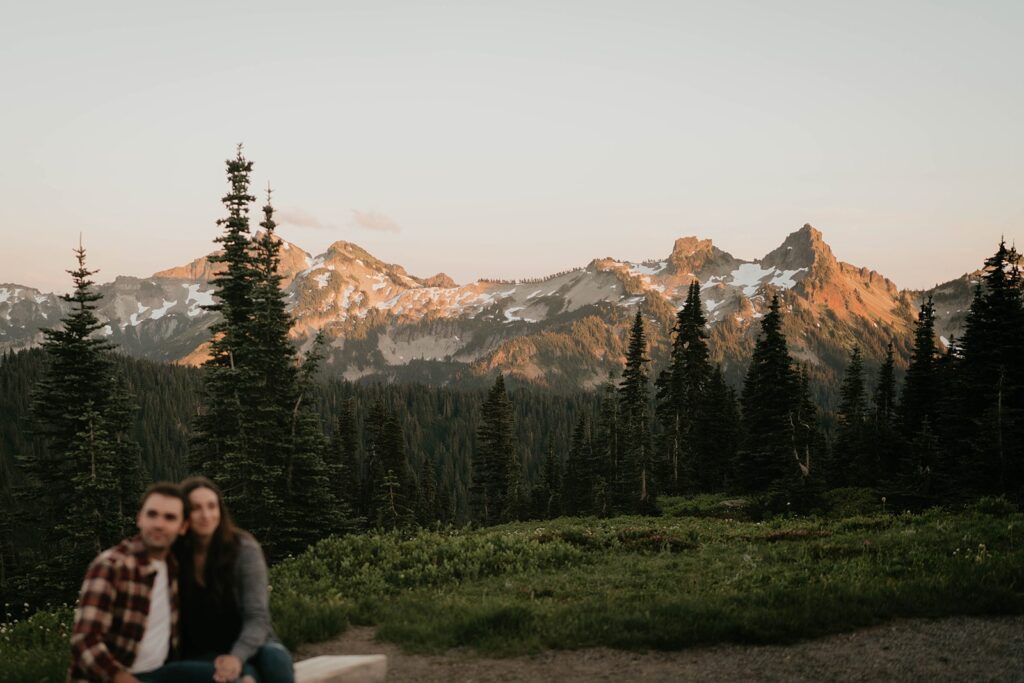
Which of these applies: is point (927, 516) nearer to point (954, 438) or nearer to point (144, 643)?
point (954, 438)

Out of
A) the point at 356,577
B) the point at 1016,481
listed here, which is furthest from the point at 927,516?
the point at 356,577

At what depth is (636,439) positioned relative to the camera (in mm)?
46844

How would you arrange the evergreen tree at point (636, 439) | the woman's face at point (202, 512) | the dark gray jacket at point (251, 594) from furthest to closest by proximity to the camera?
1. the evergreen tree at point (636, 439)
2. the dark gray jacket at point (251, 594)
3. the woman's face at point (202, 512)

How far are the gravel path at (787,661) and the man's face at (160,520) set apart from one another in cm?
449

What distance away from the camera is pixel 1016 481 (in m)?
26.0

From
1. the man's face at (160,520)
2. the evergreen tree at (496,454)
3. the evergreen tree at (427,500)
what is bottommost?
the evergreen tree at (427,500)

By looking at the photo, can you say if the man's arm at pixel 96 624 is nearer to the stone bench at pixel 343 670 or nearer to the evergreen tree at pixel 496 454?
the stone bench at pixel 343 670

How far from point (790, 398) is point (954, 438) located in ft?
30.1

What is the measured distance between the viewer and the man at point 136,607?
505 cm

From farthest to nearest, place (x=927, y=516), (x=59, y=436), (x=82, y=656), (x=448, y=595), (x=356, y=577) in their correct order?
(x=59, y=436) → (x=927, y=516) → (x=356, y=577) → (x=448, y=595) → (x=82, y=656)

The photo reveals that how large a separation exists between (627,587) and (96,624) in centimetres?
995

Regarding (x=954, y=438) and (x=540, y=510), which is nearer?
(x=954, y=438)

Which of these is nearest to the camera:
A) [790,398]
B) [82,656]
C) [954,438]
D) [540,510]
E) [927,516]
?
[82,656]

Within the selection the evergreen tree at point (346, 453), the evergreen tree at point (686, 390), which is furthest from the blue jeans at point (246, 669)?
the evergreen tree at point (346, 453)
